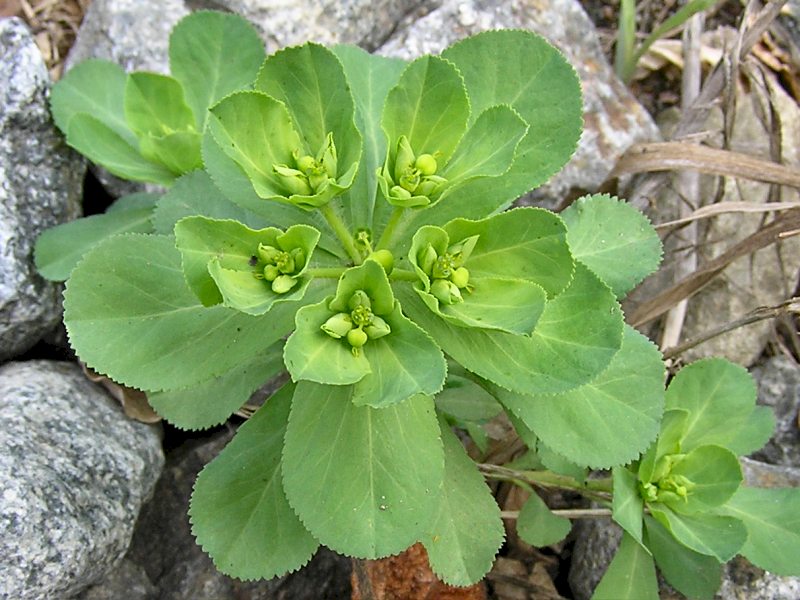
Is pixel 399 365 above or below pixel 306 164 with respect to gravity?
below

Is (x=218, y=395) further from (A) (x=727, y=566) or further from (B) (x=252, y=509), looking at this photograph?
(A) (x=727, y=566)

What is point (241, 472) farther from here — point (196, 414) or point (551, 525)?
point (551, 525)

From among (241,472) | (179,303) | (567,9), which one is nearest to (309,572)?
(241,472)

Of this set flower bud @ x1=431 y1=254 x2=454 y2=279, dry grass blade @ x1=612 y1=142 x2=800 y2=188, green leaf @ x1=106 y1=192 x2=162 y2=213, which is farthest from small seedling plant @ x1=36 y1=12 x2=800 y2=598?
dry grass blade @ x1=612 y1=142 x2=800 y2=188

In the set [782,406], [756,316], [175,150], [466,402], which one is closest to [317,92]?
[175,150]

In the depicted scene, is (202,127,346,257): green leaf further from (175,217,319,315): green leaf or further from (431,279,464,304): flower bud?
(431,279,464,304): flower bud

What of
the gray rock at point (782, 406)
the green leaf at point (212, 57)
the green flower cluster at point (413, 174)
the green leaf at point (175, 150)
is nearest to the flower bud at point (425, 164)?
the green flower cluster at point (413, 174)

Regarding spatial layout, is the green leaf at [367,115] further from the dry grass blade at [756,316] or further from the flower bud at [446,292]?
the dry grass blade at [756,316]
